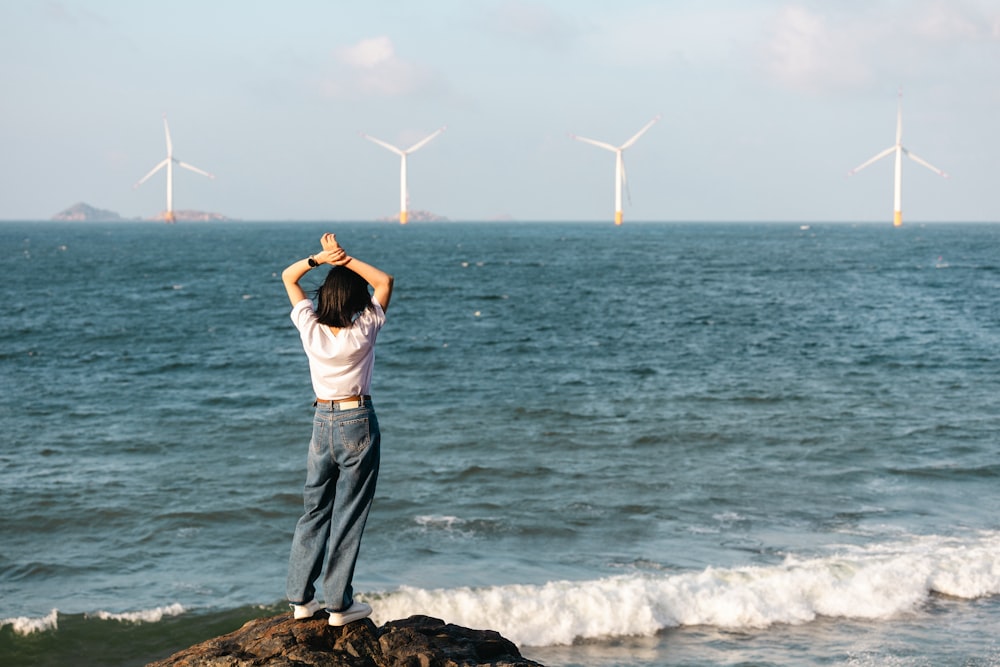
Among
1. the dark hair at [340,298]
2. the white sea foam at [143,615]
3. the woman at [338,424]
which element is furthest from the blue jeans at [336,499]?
the white sea foam at [143,615]

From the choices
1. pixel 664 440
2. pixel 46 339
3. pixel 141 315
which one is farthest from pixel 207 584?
pixel 141 315

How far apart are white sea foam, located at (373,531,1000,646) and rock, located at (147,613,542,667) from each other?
533 centimetres

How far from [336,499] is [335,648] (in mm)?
896

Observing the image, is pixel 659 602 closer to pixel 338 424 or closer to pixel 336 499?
A: pixel 336 499

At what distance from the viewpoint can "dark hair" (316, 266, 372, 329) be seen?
620 cm

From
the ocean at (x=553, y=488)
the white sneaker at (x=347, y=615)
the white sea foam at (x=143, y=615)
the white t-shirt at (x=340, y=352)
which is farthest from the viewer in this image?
the white sea foam at (x=143, y=615)

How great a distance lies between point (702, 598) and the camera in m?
12.5

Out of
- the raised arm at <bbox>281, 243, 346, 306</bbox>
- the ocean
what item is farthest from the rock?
the ocean

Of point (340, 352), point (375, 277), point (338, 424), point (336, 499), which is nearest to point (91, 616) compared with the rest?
point (336, 499)

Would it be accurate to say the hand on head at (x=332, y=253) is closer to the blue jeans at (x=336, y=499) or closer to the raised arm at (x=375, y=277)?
the raised arm at (x=375, y=277)

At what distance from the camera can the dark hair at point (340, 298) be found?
6.20 m

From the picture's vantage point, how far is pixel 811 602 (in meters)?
12.6

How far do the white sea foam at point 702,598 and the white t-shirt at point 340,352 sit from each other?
6447mm

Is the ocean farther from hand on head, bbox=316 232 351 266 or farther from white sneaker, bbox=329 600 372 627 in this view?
hand on head, bbox=316 232 351 266
